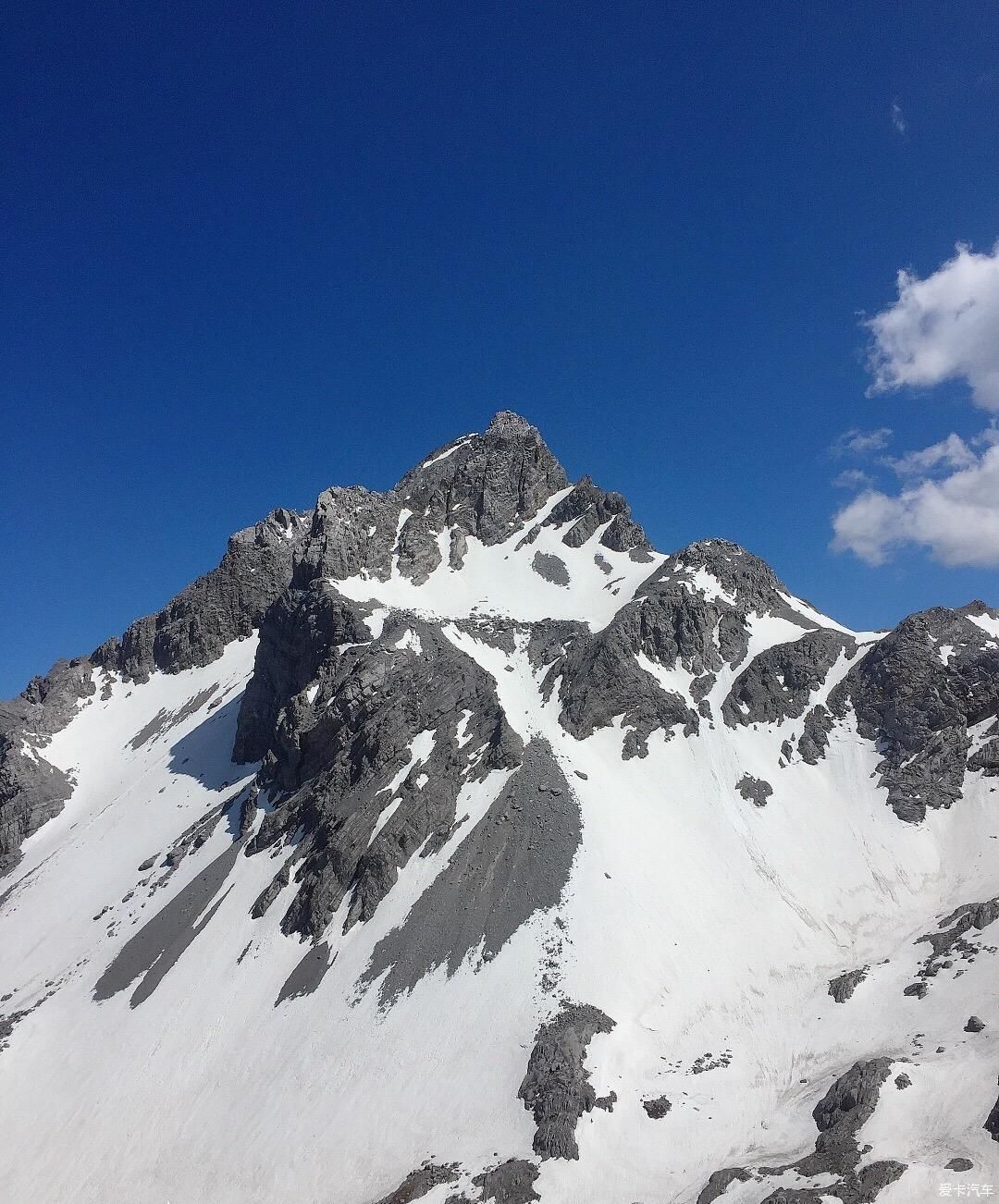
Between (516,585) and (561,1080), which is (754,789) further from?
(516,585)

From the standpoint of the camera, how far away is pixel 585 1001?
134ft

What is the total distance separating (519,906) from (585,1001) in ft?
27.9

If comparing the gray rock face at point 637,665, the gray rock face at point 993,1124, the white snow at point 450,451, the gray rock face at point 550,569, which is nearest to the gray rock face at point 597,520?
the gray rock face at point 550,569

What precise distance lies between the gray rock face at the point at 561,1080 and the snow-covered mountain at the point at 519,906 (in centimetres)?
25

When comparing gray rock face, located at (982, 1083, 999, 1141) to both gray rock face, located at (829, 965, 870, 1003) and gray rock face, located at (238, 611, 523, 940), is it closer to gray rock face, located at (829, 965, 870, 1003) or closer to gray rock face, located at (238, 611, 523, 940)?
gray rock face, located at (829, 965, 870, 1003)

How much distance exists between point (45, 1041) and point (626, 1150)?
1724 inches

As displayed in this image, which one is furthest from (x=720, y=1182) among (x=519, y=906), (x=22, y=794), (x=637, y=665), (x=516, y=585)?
(x=22, y=794)

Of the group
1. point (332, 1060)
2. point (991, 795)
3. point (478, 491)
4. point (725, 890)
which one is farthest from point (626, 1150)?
point (478, 491)

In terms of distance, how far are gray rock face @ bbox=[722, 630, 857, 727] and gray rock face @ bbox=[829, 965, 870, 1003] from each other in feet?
87.5

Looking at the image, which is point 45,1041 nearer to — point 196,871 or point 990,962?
point 196,871

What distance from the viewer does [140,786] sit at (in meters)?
81.5

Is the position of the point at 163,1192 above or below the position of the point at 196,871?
below

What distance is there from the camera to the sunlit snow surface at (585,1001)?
33.6 metres

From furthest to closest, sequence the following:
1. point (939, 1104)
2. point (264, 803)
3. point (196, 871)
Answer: point (264, 803)
point (196, 871)
point (939, 1104)
